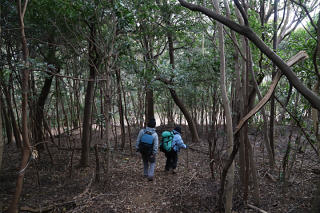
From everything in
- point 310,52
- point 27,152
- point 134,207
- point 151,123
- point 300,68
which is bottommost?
point 134,207

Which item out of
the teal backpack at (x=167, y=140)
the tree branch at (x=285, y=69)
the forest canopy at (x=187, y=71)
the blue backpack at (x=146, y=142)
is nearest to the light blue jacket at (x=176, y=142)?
the teal backpack at (x=167, y=140)

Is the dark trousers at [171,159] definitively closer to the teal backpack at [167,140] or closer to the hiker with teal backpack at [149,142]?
the teal backpack at [167,140]

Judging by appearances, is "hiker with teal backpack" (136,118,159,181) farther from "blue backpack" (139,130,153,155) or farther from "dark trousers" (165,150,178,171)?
"dark trousers" (165,150,178,171)

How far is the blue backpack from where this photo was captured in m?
5.12

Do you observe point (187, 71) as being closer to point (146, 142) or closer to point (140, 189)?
point (146, 142)

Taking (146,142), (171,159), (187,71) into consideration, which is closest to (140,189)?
Answer: (146,142)

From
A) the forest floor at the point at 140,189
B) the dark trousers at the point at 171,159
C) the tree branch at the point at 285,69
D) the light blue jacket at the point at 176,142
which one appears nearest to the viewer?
the tree branch at the point at 285,69

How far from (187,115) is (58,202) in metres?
6.36

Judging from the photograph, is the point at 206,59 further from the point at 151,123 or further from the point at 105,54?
the point at 105,54

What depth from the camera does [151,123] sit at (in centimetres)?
518

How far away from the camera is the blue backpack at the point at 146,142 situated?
5.12 meters

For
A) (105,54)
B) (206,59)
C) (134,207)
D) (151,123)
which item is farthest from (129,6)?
(134,207)

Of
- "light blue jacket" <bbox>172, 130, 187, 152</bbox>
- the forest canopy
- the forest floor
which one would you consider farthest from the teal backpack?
the forest floor

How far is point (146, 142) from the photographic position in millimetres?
5117
